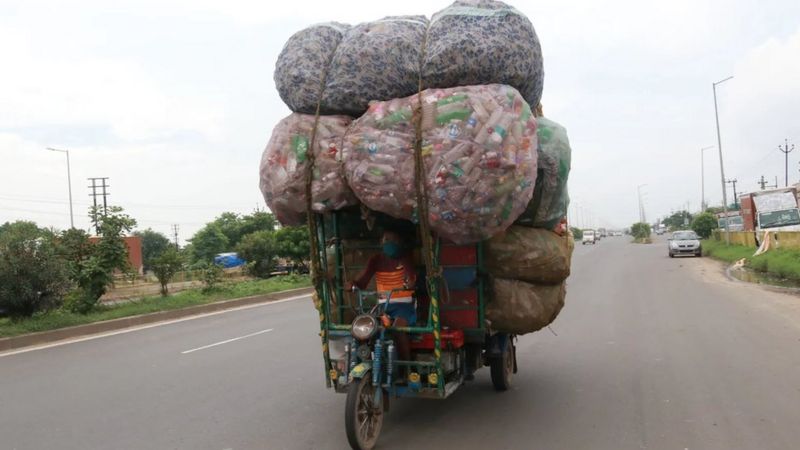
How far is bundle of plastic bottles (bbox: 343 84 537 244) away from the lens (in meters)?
4.20

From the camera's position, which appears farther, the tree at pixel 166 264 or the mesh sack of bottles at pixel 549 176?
the tree at pixel 166 264

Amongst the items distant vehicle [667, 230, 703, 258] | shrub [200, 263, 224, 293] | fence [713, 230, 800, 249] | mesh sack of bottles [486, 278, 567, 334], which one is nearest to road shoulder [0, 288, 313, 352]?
shrub [200, 263, 224, 293]

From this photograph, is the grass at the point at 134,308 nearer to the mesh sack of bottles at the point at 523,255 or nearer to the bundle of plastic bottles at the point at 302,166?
the bundle of plastic bottles at the point at 302,166

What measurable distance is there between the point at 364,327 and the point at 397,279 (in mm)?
526

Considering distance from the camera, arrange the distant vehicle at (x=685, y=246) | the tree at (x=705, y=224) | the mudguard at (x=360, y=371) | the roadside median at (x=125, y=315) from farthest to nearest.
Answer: the tree at (x=705, y=224), the distant vehicle at (x=685, y=246), the roadside median at (x=125, y=315), the mudguard at (x=360, y=371)

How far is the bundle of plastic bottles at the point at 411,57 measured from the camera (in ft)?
15.0

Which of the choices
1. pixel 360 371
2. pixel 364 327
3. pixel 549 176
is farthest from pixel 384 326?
pixel 549 176

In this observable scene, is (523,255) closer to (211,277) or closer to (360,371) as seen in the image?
(360,371)

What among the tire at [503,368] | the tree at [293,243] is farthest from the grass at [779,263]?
the tree at [293,243]

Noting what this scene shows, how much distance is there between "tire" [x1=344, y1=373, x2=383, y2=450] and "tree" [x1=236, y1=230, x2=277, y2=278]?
2590 centimetres

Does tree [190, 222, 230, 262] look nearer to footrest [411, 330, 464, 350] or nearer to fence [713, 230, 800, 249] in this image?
fence [713, 230, 800, 249]

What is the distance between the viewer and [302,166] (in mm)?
4711

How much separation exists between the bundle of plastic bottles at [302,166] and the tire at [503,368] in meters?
2.38

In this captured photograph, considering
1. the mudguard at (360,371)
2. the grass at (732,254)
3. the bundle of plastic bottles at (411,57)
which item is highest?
the bundle of plastic bottles at (411,57)
